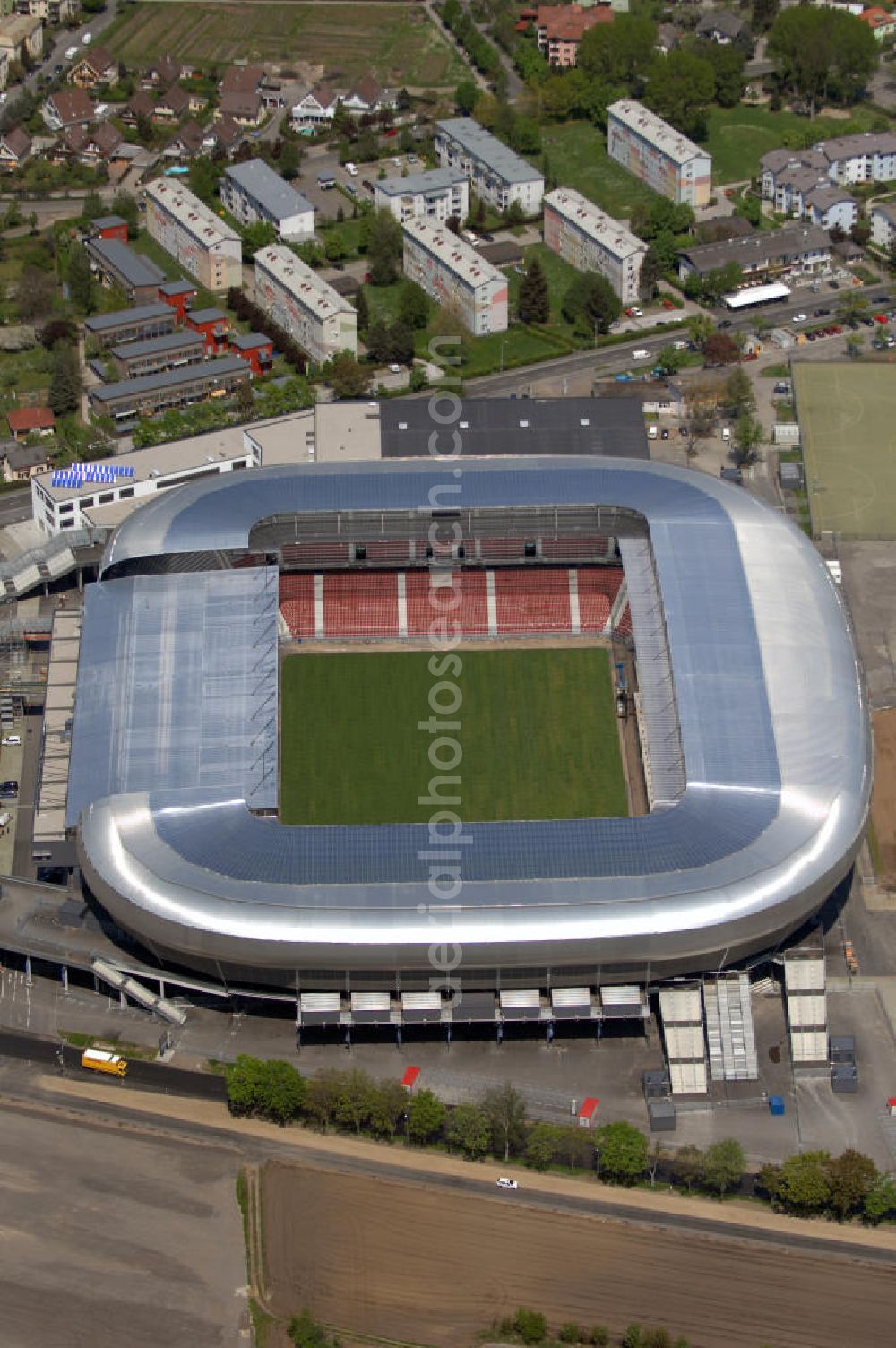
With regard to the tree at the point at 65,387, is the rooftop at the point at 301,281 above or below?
above

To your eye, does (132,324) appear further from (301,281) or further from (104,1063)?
(104,1063)

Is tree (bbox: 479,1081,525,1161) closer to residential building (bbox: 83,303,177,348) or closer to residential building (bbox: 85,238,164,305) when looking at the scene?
residential building (bbox: 83,303,177,348)

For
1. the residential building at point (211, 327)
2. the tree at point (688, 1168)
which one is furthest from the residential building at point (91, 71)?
the tree at point (688, 1168)

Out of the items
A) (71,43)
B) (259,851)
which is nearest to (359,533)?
(259,851)

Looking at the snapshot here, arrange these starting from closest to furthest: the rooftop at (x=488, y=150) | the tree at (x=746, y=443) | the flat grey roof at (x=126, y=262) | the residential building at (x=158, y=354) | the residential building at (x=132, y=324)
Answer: the tree at (x=746, y=443), the residential building at (x=158, y=354), the residential building at (x=132, y=324), the flat grey roof at (x=126, y=262), the rooftop at (x=488, y=150)

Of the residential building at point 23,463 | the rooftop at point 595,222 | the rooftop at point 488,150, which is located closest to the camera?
the residential building at point 23,463

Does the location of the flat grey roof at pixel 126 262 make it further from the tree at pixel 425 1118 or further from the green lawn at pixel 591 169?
the tree at pixel 425 1118

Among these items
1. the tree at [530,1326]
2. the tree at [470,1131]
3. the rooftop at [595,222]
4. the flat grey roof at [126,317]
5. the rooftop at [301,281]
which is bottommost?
the tree at [530,1326]

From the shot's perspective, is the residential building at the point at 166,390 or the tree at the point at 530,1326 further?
the residential building at the point at 166,390

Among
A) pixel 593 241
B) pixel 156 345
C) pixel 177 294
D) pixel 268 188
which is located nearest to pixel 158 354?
pixel 156 345
